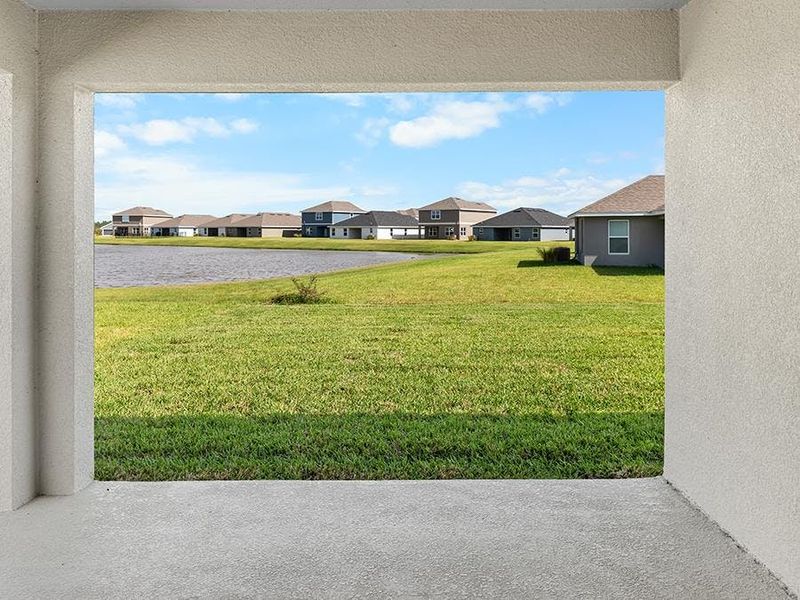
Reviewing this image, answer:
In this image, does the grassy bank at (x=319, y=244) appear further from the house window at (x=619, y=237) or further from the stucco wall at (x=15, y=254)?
the stucco wall at (x=15, y=254)

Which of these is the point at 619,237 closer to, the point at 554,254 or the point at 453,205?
the point at 554,254

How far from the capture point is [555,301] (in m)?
12.3

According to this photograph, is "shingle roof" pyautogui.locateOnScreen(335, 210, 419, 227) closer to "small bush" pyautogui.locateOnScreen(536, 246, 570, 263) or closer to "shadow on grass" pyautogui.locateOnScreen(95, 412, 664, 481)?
"small bush" pyautogui.locateOnScreen(536, 246, 570, 263)

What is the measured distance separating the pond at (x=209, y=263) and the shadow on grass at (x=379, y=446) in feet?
17.7

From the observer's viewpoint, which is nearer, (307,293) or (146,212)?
(146,212)

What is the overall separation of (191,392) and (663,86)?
5.44 metres

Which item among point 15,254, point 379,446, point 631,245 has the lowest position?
point 379,446

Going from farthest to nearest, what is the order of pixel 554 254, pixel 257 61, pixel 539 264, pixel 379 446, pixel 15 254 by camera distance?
1. pixel 554 254
2. pixel 539 264
3. pixel 379 446
4. pixel 257 61
5. pixel 15 254

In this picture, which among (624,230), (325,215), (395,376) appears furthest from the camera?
(624,230)

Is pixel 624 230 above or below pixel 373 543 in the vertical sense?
above

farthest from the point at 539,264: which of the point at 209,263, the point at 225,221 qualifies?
the point at 209,263

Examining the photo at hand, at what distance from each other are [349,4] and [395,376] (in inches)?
193

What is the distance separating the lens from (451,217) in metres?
11.5

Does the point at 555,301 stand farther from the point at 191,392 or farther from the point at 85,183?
the point at 85,183
